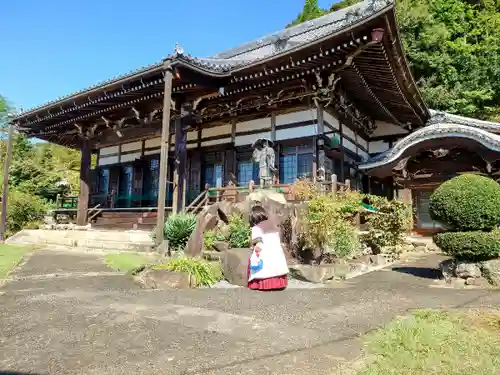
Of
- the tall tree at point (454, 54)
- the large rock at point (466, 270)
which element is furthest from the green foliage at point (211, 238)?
the tall tree at point (454, 54)

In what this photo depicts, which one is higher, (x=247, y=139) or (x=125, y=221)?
(x=247, y=139)

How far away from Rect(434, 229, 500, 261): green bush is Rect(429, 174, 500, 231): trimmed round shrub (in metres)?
0.21

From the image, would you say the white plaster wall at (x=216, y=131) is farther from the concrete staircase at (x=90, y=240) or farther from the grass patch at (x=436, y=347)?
the grass patch at (x=436, y=347)

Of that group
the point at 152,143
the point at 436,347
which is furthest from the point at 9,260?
the point at 436,347

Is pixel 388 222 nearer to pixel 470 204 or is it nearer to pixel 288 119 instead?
pixel 470 204

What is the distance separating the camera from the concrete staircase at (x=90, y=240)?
36.9 feet

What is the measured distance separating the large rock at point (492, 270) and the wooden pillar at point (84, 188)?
48.4 feet

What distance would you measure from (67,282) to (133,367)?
4584 mm

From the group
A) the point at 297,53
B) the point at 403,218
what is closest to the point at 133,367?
the point at 403,218

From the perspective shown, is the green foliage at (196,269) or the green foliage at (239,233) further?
the green foliage at (239,233)

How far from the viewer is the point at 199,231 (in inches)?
366

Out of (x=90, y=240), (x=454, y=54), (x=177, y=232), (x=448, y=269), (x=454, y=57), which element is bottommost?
(x=448, y=269)

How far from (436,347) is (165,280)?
4.56m

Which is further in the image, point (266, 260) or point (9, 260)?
point (9, 260)
